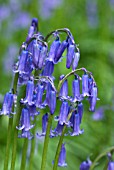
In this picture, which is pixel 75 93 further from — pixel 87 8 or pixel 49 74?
pixel 87 8

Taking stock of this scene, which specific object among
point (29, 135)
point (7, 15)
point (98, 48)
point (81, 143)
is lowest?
point (29, 135)

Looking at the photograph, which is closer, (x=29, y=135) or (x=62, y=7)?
(x=29, y=135)

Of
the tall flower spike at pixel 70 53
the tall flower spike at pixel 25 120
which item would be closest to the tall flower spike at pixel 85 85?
the tall flower spike at pixel 70 53

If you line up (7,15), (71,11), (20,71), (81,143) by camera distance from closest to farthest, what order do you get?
(20,71) < (81,143) < (7,15) < (71,11)

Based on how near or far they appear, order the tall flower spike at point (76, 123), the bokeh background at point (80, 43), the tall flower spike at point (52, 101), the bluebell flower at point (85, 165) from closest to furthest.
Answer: the tall flower spike at point (52, 101) → the tall flower spike at point (76, 123) → the bluebell flower at point (85, 165) → the bokeh background at point (80, 43)

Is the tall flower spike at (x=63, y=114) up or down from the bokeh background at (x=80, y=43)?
down

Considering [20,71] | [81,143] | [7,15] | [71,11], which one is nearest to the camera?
[20,71]

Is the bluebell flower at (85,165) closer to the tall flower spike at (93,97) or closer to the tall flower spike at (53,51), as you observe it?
the tall flower spike at (93,97)

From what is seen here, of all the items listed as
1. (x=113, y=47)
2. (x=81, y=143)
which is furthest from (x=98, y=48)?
(x=81, y=143)
